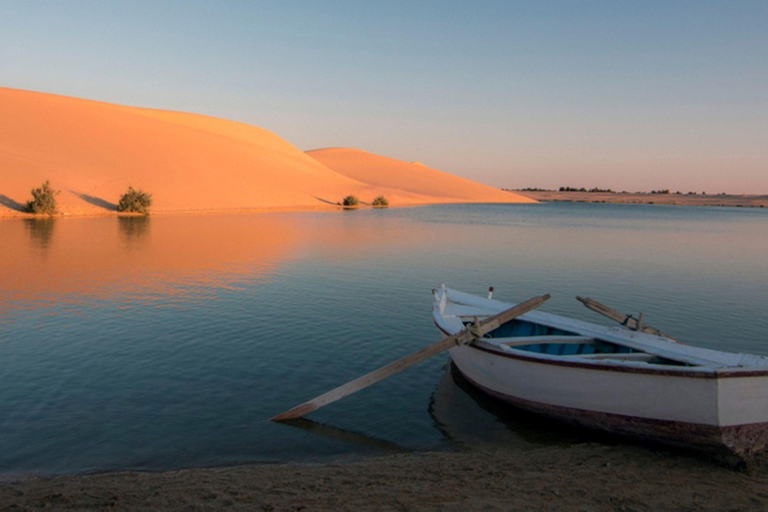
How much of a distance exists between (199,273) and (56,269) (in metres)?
4.67

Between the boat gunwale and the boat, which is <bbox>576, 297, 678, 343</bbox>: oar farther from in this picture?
the boat gunwale

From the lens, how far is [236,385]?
354 inches

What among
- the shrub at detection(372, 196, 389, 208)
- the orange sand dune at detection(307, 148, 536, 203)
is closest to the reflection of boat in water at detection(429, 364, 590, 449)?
the shrub at detection(372, 196, 389, 208)

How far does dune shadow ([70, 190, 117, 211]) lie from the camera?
4628 centimetres

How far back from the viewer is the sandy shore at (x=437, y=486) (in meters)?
5.22

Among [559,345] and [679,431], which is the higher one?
[559,345]

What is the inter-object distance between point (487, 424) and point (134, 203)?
4466cm

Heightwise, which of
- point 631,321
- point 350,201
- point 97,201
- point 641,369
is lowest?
point 641,369

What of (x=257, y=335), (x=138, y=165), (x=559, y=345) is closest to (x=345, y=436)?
→ (x=559, y=345)

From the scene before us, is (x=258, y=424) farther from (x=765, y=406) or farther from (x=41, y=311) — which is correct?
(x=41, y=311)

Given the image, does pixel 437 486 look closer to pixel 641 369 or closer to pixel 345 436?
pixel 345 436

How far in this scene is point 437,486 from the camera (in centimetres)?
567

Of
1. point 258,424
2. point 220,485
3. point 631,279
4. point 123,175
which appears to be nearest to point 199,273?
point 258,424

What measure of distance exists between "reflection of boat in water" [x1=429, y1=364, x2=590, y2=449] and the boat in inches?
7.5
